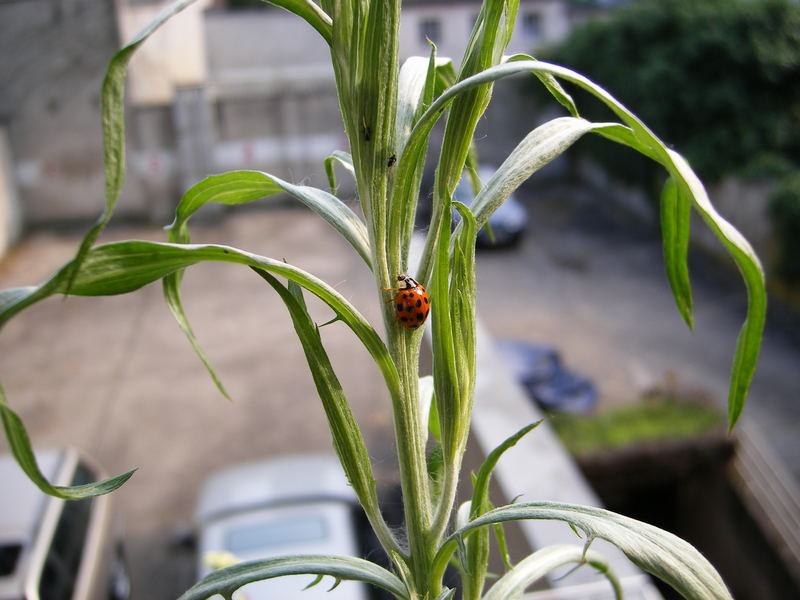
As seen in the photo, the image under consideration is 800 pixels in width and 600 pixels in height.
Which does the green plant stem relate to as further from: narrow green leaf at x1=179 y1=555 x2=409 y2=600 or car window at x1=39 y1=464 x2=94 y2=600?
car window at x1=39 y1=464 x2=94 y2=600

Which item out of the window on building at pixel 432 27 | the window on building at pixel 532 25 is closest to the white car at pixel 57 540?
the window on building at pixel 432 27

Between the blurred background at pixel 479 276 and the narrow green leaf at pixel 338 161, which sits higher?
the blurred background at pixel 479 276

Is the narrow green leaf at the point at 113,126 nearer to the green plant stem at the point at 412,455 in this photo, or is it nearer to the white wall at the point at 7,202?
the green plant stem at the point at 412,455


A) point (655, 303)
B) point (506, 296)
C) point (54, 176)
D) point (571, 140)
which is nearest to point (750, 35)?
point (655, 303)

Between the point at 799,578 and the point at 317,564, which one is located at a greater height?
the point at 317,564

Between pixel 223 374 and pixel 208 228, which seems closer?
pixel 223 374

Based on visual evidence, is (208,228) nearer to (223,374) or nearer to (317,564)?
(223,374)

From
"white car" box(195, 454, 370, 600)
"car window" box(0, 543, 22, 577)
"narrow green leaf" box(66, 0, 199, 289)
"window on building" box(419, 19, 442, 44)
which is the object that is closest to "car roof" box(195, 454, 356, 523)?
"white car" box(195, 454, 370, 600)
